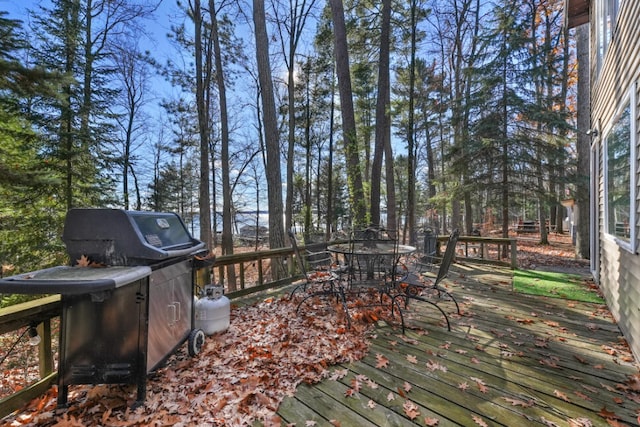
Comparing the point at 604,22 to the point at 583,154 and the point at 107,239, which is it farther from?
the point at 107,239

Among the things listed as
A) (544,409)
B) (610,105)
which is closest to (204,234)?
(544,409)

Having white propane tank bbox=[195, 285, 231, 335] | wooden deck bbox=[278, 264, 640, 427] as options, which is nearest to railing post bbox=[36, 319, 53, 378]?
white propane tank bbox=[195, 285, 231, 335]

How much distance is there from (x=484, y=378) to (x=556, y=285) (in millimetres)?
3910

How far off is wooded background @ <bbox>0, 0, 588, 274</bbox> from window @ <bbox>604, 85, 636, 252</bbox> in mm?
3330

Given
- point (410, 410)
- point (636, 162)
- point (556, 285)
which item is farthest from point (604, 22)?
point (410, 410)

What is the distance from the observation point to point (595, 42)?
4977mm

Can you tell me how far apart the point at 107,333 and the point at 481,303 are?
4265 mm

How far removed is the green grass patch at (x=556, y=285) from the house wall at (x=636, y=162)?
9.3 inches

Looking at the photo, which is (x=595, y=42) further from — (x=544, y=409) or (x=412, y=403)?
(x=412, y=403)

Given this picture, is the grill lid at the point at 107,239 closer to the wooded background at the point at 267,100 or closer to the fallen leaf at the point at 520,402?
the fallen leaf at the point at 520,402

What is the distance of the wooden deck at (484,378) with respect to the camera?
177cm

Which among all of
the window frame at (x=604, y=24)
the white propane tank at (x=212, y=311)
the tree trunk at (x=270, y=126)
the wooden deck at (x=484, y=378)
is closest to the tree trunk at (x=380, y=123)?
the tree trunk at (x=270, y=126)

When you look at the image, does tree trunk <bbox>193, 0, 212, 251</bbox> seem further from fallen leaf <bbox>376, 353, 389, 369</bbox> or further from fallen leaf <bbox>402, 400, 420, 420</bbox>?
fallen leaf <bbox>402, 400, 420, 420</bbox>

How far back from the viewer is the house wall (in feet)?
8.48
